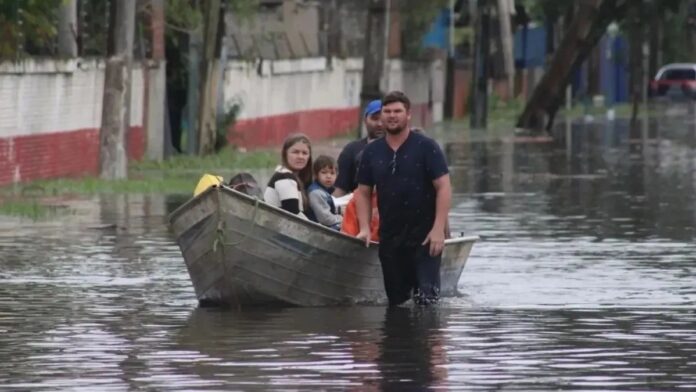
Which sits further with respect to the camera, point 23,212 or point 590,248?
point 23,212

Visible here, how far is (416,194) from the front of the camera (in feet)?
53.3

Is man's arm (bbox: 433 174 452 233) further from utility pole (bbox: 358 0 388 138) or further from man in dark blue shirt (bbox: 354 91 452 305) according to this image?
utility pole (bbox: 358 0 388 138)

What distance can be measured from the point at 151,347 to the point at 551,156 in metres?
33.6

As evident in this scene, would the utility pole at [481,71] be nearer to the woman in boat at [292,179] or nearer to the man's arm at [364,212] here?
the woman in boat at [292,179]

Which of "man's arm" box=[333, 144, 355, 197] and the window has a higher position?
"man's arm" box=[333, 144, 355, 197]

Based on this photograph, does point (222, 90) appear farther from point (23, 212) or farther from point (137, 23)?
point (23, 212)

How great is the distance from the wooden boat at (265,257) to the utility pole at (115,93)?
54.3 ft

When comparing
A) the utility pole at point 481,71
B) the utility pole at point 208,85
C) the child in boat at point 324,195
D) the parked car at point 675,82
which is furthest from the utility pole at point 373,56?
the parked car at point 675,82

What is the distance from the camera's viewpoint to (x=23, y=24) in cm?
3244

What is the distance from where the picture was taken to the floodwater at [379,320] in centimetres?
1266

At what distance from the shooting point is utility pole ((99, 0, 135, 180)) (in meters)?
33.3

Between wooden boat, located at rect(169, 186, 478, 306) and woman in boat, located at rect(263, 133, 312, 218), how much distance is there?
0.48 m

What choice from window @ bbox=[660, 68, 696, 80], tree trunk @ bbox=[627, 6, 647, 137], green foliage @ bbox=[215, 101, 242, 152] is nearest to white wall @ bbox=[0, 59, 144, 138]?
green foliage @ bbox=[215, 101, 242, 152]

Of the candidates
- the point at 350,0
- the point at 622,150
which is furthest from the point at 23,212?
the point at 350,0
